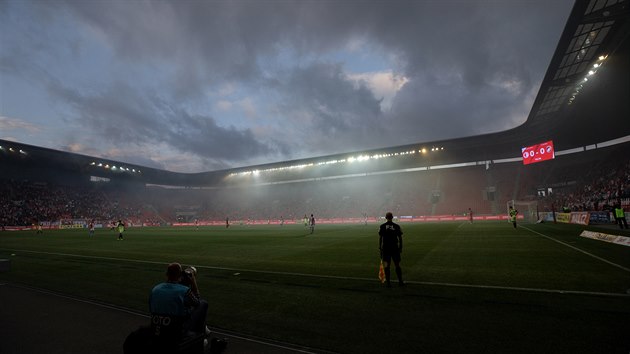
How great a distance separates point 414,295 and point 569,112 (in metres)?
45.9

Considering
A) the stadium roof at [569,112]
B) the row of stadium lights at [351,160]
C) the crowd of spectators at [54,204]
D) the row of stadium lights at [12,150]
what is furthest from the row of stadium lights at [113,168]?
the row of stadium lights at [351,160]

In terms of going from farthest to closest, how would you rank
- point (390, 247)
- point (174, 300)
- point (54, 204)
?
1. point (54, 204)
2. point (390, 247)
3. point (174, 300)

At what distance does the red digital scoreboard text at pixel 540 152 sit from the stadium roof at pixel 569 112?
12.9 ft

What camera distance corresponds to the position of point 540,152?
140 feet

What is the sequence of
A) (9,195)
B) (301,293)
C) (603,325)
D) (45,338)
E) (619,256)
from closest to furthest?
(603,325), (45,338), (301,293), (619,256), (9,195)

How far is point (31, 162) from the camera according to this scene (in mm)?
57812

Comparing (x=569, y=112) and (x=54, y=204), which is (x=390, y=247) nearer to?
(x=569, y=112)

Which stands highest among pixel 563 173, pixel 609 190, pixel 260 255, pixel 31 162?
pixel 31 162

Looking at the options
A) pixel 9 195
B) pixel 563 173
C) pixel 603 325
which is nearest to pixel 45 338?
pixel 603 325

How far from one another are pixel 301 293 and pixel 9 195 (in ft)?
243

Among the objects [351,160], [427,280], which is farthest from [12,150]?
[427,280]

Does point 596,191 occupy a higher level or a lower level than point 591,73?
lower

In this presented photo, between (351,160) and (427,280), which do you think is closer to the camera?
(427,280)

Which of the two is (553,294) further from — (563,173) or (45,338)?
(563,173)
